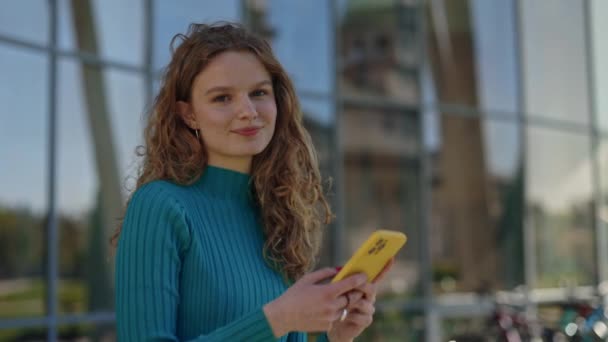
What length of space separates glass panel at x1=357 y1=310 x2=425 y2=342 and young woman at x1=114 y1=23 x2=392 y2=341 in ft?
18.1

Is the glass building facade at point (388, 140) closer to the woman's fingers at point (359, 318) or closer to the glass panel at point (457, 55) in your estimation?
the glass panel at point (457, 55)

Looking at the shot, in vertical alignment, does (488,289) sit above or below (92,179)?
below

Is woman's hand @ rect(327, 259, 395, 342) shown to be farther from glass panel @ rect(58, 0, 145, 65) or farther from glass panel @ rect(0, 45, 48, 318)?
glass panel @ rect(58, 0, 145, 65)

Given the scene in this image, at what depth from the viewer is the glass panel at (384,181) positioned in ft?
23.7

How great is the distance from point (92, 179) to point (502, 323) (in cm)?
330

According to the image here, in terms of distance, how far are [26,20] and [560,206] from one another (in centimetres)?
621

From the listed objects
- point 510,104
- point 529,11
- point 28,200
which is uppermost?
point 529,11

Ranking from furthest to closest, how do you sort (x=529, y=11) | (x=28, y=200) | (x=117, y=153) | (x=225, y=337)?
1. (x=529, y=11)
2. (x=117, y=153)
3. (x=28, y=200)
4. (x=225, y=337)

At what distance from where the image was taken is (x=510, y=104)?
28.6 ft

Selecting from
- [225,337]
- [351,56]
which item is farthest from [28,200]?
[225,337]

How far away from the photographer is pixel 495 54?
8633 millimetres

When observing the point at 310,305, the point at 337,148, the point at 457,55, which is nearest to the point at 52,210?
the point at 337,148

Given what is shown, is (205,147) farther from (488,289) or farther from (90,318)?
(488,289)

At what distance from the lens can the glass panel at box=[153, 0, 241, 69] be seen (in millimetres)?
5953
